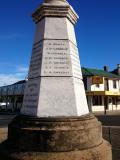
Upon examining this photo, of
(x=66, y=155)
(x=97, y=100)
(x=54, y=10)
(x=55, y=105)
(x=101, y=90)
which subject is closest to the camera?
(x=66, y=155)

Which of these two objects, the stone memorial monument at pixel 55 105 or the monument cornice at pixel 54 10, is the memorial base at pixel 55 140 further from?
the monument cornice at pixel 54 10

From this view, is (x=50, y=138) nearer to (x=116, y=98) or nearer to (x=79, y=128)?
(x=79, y=128)

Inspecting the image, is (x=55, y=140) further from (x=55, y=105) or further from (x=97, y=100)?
(x=97, y=100)

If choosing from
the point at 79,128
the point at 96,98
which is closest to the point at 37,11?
the point at 79,128

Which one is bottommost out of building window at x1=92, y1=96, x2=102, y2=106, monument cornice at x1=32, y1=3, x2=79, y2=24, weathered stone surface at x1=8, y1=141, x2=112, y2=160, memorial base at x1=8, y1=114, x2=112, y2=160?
weathered stone surface at x1=8, y1=141, x2=112, y2=160

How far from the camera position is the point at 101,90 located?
141 feet

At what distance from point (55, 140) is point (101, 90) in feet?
125

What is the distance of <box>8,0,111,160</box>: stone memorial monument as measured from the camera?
5.52 meters

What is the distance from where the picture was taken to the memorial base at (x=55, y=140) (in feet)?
17.9

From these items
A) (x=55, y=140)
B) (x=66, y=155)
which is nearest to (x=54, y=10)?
(x=55, y=140)

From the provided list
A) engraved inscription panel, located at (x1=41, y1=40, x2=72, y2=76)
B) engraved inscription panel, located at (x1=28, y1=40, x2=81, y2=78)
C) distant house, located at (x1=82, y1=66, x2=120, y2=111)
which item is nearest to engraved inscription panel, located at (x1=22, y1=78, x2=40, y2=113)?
engraved inscription panel, located at (x1=28, y1=40, x2=81, y2=78)

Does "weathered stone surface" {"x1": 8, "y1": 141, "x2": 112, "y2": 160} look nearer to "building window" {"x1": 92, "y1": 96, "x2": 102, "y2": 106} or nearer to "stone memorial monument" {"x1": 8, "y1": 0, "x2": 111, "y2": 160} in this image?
"stone memorial monument" {"x1": 8, "y1": 0, "x2": 111, "y2": 160}

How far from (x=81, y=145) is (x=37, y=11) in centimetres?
366

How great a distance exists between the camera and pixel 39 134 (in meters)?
5.52
